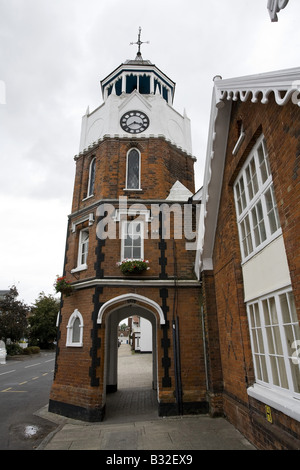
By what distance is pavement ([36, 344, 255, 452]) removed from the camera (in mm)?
6328

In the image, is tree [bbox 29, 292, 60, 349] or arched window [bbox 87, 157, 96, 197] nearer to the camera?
arched window [bbox 87, 157, 96, 197]

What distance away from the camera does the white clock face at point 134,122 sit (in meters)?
13.1

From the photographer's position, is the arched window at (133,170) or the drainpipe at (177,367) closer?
the drainpipe at (177,367)

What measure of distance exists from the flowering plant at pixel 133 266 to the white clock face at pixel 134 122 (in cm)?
639

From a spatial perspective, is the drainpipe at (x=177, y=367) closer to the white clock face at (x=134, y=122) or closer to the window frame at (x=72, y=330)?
the window frame at (x=72, y=330)

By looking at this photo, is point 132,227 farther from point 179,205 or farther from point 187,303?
point 187,303

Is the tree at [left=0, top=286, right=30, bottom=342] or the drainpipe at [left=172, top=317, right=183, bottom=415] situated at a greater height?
the tree at [left=0, top=286, right=30, bottom=342]

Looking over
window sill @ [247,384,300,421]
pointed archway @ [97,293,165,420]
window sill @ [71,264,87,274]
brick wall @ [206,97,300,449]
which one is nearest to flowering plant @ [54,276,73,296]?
window sill @ [71,264,87,274]

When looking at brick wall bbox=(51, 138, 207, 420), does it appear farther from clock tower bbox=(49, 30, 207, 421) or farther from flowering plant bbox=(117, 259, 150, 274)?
flowering plant bbox=(117, 259, 150, 274)

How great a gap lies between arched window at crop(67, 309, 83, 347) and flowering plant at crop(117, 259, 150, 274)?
2.34 m

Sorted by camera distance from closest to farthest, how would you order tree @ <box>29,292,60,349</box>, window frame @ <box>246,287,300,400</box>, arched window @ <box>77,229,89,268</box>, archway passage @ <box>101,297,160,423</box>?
window frame @ <box>246,287,300,400</box> < archway passage @ <box>101,297,160,423</box> < arched window @ <box>77,229,89,268</box> < tree @ <box>29,292,60,349</box>

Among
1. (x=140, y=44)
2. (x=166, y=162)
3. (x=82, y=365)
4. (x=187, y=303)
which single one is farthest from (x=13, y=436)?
(x=140, y=44)

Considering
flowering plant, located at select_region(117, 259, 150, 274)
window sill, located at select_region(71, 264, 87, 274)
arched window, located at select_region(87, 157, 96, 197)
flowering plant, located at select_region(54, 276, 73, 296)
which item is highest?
arched window, located at select_region(87, 157, 96, 197)

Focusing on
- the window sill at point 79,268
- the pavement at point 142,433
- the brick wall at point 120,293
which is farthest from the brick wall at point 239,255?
the window sill at point 79,268
